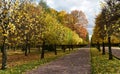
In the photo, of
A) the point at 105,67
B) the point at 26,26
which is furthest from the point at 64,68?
the point at 26,26

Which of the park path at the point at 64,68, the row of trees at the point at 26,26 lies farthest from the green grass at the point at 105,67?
the row of trees at the point at 26,26

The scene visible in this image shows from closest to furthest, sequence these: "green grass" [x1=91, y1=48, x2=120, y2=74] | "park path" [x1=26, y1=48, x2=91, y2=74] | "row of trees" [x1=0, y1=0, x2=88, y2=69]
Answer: "park path" [x1=26, y1=48, x2=91, y2=74] < "green grass" [x1=91, y1=48, x2=120, y2=74] < "row of trees" [x1=0, y1=0, x2=88, y2=69]

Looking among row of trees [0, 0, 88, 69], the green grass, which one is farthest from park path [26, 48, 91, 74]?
row of trees [0, 0, 88, 69]

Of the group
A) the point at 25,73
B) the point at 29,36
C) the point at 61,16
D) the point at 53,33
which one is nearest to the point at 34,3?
the point at 29,36

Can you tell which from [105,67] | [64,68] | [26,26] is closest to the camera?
[64,68]

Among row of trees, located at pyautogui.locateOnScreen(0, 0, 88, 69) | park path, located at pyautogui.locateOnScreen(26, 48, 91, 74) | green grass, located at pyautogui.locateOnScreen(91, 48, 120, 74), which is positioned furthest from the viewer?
row of trees, located at pyautogui.locateOnScreen(0, 0, 88, 69)

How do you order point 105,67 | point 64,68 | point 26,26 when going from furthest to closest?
point 26,26, point 105,67, point 64,68

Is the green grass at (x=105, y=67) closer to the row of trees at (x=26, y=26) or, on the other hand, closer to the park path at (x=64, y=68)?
the park path at (x=64, y=68)

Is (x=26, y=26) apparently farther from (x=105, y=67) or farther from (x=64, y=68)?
(x=105, y=67)

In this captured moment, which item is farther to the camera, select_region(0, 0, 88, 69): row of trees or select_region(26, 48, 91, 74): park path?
select_region(0, 0, 88, 69): row of trees

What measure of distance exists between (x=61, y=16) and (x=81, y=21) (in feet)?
47.9

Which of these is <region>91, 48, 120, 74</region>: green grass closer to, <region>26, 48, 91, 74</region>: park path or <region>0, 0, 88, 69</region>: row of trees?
<region>26, 48, 91, 74</region>: park path

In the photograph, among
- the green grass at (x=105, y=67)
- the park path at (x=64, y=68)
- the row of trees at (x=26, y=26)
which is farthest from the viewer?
the row of trees at (x=26, y=26)

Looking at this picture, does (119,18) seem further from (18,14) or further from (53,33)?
(53,33)
